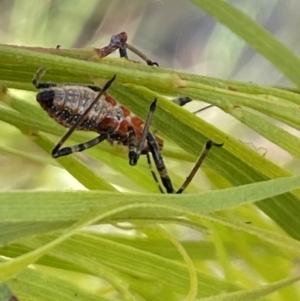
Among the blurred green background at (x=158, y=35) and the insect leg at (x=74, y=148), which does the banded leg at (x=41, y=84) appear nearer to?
the insect leg at (x=74, y=148)

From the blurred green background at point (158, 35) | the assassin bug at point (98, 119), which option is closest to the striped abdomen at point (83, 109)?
the assassin bug at point (98, 119)

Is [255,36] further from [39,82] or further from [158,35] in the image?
[158,35]

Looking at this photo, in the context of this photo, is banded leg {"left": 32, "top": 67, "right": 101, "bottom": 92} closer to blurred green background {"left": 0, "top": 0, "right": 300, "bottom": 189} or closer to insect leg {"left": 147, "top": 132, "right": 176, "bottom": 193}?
insect leg {"left": 147, "top": 132, "right": 176, "bottom": 193}

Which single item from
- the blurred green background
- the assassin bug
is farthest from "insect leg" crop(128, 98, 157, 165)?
the blurred green background

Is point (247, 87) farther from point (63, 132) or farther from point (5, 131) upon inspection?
point (5, 131)

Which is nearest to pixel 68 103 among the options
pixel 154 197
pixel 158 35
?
pixel 154 197

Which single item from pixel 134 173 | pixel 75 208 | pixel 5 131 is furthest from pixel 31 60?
pixel 5 131

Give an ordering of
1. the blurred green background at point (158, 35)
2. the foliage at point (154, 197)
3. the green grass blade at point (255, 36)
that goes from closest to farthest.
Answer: the foliage at point (154, 197), the green grass blade at point (255, 36), the blurred green background at point (158, 35)
